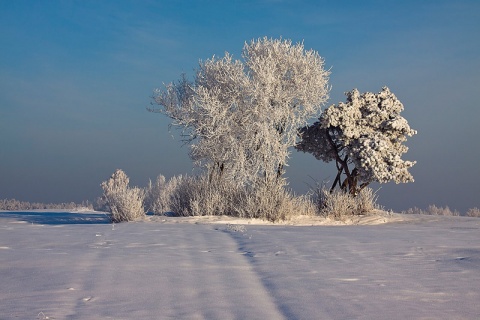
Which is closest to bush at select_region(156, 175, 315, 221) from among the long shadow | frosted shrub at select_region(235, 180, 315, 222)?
frosted shrub at select_region(235, 180, 315, 222)

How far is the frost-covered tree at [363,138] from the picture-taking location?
19094 millimetres

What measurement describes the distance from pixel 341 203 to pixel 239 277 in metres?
12.3

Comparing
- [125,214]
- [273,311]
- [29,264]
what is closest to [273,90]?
[125,214]

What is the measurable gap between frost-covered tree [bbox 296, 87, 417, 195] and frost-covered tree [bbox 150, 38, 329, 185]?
0.94 meters

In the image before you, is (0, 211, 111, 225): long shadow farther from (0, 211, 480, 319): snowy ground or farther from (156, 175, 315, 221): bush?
(0, 211, 480, 319): snowy ground

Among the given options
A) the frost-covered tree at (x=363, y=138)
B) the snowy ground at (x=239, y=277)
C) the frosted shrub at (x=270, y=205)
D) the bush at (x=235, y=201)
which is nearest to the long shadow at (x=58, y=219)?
the bush at (x=235, y=201)

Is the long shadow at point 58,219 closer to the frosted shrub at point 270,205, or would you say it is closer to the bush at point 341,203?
the frosted shrub at point 270,205

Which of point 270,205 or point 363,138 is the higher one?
point 363,138

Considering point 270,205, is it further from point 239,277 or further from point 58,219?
point 239,277

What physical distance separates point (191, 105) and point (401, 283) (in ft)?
51.3

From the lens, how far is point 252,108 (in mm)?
19359

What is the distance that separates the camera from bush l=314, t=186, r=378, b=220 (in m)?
17.8

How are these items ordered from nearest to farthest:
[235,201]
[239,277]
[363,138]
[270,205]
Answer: [239,277], [270,205], [235,201], [363,138]

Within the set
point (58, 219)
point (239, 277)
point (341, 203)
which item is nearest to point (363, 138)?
point (341, 203)
